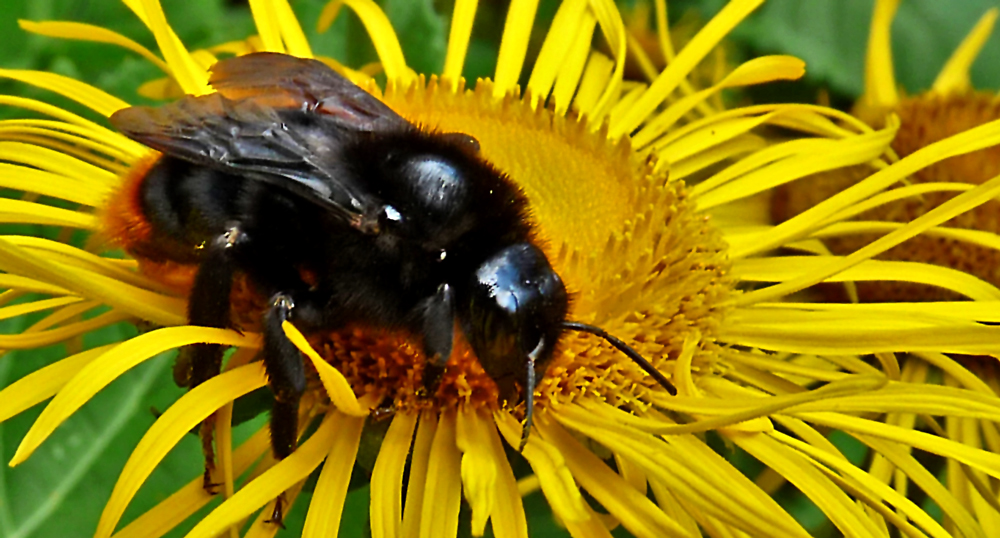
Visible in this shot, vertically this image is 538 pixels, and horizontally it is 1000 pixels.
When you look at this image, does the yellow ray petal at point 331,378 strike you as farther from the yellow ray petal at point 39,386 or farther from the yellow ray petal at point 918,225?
the yellow ray petal at point 918,225

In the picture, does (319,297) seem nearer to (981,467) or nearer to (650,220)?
(650,220)

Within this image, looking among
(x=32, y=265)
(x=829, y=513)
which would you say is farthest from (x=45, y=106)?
(x=829, y=513)

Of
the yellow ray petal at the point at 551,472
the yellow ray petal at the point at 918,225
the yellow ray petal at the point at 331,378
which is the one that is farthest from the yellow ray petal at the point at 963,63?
the yellow ray petal at the point at 331,378

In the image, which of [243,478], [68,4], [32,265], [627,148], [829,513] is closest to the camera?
[32,265]

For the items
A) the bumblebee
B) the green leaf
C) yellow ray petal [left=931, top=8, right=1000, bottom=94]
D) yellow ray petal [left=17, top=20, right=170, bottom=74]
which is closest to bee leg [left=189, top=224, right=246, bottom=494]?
the bumblebee

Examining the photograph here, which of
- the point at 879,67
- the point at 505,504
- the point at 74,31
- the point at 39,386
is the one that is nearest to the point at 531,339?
the point at 505,504

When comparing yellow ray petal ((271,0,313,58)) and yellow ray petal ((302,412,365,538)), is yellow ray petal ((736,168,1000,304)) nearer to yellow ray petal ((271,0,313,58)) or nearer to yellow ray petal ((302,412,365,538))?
yellow ray petal ((302,412,365,538))
